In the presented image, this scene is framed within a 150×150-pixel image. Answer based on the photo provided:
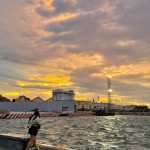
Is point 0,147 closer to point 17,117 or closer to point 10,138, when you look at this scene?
point 10,138

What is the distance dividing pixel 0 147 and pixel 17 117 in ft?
312

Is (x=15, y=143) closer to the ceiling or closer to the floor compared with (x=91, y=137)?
closer to the ceiling

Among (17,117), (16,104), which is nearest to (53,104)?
(16,104)

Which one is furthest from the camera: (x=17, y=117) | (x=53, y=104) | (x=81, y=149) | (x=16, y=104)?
(x=53, y=104)

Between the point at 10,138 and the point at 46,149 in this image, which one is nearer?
the point at 46,149

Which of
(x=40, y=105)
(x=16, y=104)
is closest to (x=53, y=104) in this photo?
(x=40, y=105)

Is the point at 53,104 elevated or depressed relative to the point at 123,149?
elevated

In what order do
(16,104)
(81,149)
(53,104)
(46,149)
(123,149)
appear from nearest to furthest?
(46,149)
(81,149)
(123,149)
(16,104)
(53,104)

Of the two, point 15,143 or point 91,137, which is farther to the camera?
point 91,137

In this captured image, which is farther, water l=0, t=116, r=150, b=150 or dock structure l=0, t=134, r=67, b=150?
water l=0, t=116, r=150, b=150

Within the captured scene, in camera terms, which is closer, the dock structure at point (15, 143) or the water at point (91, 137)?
the dock structure at point (15, 143)

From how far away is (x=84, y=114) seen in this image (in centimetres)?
19112

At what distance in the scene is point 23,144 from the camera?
17.4 meters

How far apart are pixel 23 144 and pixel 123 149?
46.5 feet
